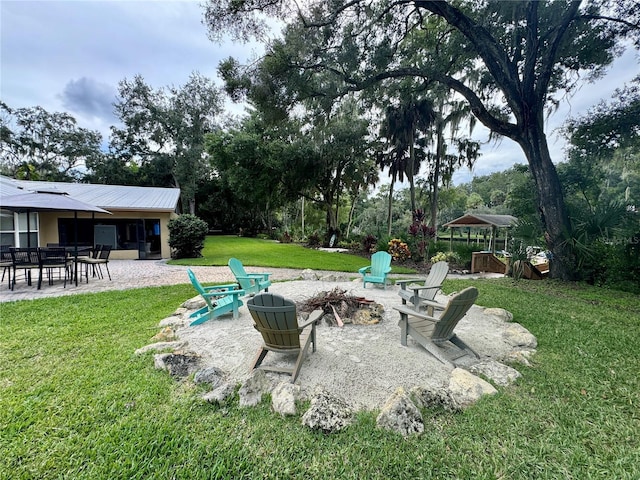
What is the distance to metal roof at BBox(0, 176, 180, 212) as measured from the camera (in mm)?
12234

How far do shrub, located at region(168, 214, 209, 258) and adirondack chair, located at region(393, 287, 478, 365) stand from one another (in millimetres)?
11509

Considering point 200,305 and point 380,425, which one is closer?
point 380,425

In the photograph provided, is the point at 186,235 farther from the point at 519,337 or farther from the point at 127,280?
the point at 519,337

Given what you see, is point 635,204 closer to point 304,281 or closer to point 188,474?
point 304,281

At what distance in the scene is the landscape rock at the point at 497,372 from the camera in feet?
8.53

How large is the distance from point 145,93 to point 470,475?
107 ft

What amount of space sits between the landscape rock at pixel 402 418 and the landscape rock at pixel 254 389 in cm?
99

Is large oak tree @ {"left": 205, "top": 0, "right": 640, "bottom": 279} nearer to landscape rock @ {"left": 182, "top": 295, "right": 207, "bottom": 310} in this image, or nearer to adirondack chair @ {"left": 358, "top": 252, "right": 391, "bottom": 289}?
adirondack chair @ {"left": 358, "top": 252, "right": 391, "bottom": 289}

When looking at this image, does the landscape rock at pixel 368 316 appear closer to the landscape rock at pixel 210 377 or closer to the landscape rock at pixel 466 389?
the landscape rock at pixel 466 389

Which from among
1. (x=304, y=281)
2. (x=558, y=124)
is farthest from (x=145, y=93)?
(x=558, y=124)

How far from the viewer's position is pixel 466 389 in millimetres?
2383

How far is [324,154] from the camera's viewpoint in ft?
52.4

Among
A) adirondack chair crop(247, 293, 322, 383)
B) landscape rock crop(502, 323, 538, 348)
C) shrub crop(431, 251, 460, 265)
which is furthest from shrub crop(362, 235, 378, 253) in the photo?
adirondack chair crop(247, 293, 322, 383)

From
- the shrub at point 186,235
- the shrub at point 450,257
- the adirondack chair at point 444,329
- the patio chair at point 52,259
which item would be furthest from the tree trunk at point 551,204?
the shrub at point 186,235
